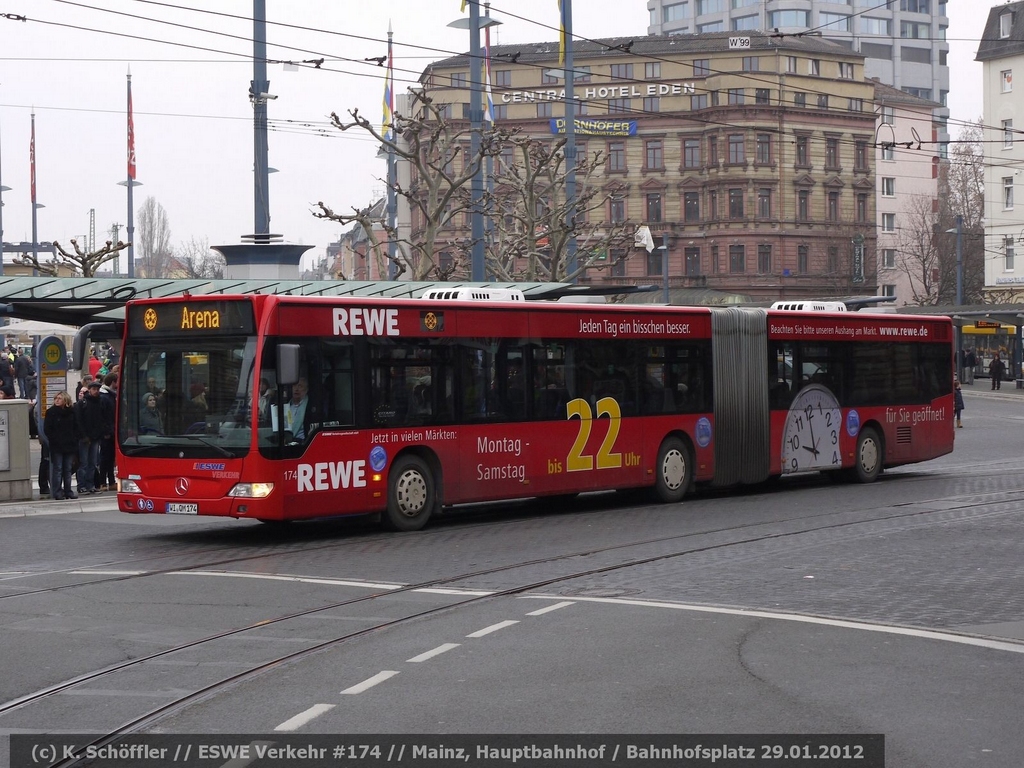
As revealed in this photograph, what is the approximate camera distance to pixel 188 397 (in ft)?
51.1

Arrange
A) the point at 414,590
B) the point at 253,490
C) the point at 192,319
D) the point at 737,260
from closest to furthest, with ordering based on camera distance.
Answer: the point at 414,590, the point at 253,490, the point at 192,319, the point at 737,260

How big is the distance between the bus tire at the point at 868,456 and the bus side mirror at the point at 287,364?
1186 centimetres

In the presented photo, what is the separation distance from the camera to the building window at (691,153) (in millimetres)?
87625

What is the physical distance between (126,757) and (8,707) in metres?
1.38

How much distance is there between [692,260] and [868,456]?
6441 centimetres

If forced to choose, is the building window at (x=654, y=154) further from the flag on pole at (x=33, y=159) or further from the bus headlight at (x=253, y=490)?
the bus headlight at (x=253, y=490)

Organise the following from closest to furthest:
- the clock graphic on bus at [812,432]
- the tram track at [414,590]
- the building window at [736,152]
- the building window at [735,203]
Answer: the tram track at [414,590] < the clock graphic on bus at [812,432] < the building window at [735,203] < the building window at [736,152]

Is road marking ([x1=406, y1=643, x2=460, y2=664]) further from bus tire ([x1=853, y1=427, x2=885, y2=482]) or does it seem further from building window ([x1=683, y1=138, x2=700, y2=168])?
building window ([x1=683, y1=138, x2=700, y2=168])

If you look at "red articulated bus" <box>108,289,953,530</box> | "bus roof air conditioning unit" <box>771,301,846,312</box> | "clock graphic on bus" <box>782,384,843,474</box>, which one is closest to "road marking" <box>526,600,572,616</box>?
"red articulated bus" <box>108,289,953,530</box>

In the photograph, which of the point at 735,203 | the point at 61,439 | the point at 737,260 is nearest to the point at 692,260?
the point at 737,260

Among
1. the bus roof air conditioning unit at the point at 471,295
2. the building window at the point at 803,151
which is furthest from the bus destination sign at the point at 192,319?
the building window at the point at 803,151

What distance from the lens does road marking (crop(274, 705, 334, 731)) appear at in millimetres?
7011

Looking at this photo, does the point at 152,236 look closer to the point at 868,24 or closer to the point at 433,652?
the point at 868,24

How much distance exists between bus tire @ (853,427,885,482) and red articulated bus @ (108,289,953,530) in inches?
1.2
